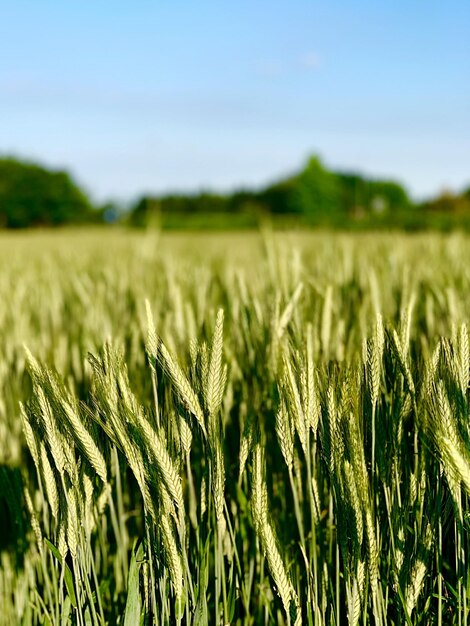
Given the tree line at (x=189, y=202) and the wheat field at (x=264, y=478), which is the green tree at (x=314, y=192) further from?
the wheat field at (x=264, y=478)

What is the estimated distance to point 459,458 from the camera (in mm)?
599

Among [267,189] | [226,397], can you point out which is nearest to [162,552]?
[226,397]

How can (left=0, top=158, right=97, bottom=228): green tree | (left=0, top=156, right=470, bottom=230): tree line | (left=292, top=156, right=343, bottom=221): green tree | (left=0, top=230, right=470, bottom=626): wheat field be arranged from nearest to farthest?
(left=0, top=230, right=470, bottom=626): wheat field, (left=0, top=156, right=470, bottom=230): tree line, (left=0, top=158, right=97, bottom=228): green tree, (left=292, top=156, right=343, bottom=221): green tree

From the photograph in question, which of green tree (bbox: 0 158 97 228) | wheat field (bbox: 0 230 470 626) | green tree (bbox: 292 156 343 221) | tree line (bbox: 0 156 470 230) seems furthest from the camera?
green tree (bbox: 292 156 343 221)

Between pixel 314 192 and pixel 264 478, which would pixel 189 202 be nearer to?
pixel 314 192

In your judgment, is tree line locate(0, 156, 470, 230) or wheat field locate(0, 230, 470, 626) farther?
tree line locate(0, 156, 470, 230)

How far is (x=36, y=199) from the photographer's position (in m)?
32.7

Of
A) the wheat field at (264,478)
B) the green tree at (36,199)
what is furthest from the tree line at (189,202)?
the wheat field at (264,478)

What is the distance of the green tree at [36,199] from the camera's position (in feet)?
107

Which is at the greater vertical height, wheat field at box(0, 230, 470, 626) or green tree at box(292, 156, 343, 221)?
green tree at box(292, 156, 343, 221)

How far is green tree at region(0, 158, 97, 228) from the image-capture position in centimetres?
3259

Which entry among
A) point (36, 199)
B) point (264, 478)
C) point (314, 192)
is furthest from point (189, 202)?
point (264, 478)

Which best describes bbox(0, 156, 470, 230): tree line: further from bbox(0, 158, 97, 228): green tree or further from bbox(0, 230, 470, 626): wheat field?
bbox(0, 230, 470, 626): wheat field

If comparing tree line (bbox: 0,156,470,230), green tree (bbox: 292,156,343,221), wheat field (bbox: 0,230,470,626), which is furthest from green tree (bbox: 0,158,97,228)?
wheat field (bbox: 0,230,470,626)
